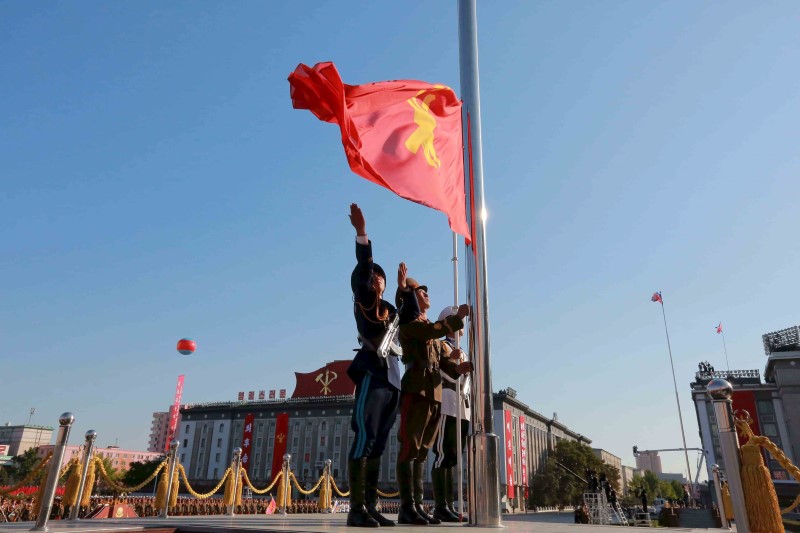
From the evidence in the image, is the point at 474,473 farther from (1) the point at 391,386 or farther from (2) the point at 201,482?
(2) the point at 201,482

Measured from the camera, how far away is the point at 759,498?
420cm

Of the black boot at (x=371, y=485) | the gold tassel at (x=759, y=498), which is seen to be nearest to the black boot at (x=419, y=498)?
the black boot at (x=371, y=485)

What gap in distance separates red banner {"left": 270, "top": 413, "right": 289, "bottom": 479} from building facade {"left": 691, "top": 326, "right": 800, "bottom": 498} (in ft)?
144

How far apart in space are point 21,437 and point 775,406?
13799 centimetres

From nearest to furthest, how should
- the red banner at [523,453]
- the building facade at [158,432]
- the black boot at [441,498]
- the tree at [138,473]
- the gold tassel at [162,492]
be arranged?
the black boot at [441,498]
the gold tassel at [162,492]
the red banner at [523,453]
the tree at [138,473]
the building facade at [158,432]

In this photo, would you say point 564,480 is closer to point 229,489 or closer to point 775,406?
point 775,406

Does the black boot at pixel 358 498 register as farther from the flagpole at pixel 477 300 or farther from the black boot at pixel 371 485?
the flagpole at pixel 477 300

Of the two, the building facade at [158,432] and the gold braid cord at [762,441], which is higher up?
the building facade at [158,432]

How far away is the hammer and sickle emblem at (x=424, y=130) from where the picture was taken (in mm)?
5613

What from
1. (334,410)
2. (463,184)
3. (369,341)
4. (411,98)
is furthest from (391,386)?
(334,410)

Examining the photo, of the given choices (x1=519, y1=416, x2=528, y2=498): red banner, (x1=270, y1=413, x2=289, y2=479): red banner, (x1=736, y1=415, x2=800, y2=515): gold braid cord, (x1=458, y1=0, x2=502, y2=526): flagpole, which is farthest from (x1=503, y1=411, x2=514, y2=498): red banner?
(x1=458, y1=0, x2=502, y2=526): flagpole

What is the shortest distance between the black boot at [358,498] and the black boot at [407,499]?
1.67ft

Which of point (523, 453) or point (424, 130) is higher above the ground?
point (424, 130)

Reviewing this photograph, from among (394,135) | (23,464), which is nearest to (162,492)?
(394,135)
